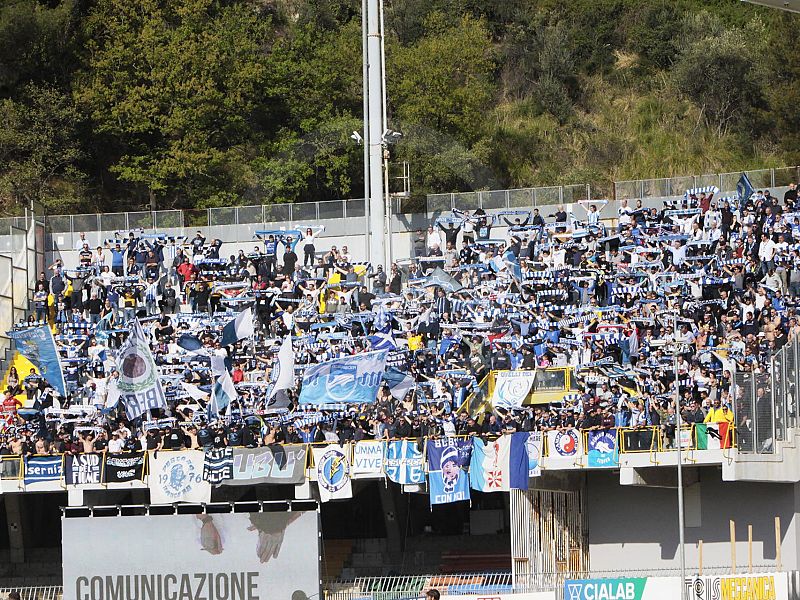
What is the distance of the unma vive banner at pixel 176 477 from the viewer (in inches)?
1388

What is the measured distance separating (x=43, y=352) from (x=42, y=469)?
4.66m

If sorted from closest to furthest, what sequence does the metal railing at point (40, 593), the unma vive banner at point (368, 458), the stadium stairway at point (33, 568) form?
the unma vive banner at point (368, 458) → the metal railing at point (40, 593) → the stadium stairway at point (33, 568)

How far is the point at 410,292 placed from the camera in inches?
1672

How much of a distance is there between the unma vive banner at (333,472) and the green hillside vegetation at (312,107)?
26.7 metres

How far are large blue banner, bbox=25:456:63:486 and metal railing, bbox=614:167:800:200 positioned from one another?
22250 millimetres

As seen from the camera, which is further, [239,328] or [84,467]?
[239,328]

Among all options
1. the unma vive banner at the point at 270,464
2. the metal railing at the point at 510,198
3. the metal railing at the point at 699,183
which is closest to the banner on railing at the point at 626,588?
the unma vive banner at the point at 270,464

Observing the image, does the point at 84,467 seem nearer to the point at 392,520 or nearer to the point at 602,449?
the point at 392,520

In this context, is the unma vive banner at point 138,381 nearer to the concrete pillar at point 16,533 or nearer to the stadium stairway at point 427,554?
the concrete pillar at point 16,533

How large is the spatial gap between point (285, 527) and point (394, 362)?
247 inches

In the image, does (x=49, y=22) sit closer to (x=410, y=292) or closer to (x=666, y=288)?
(x=410, y=292)

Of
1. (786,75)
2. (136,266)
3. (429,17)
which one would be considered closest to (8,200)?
(136,266)

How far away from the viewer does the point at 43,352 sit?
39.6 m

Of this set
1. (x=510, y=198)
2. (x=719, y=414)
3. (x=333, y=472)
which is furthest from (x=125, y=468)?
(x=510, y=198)
